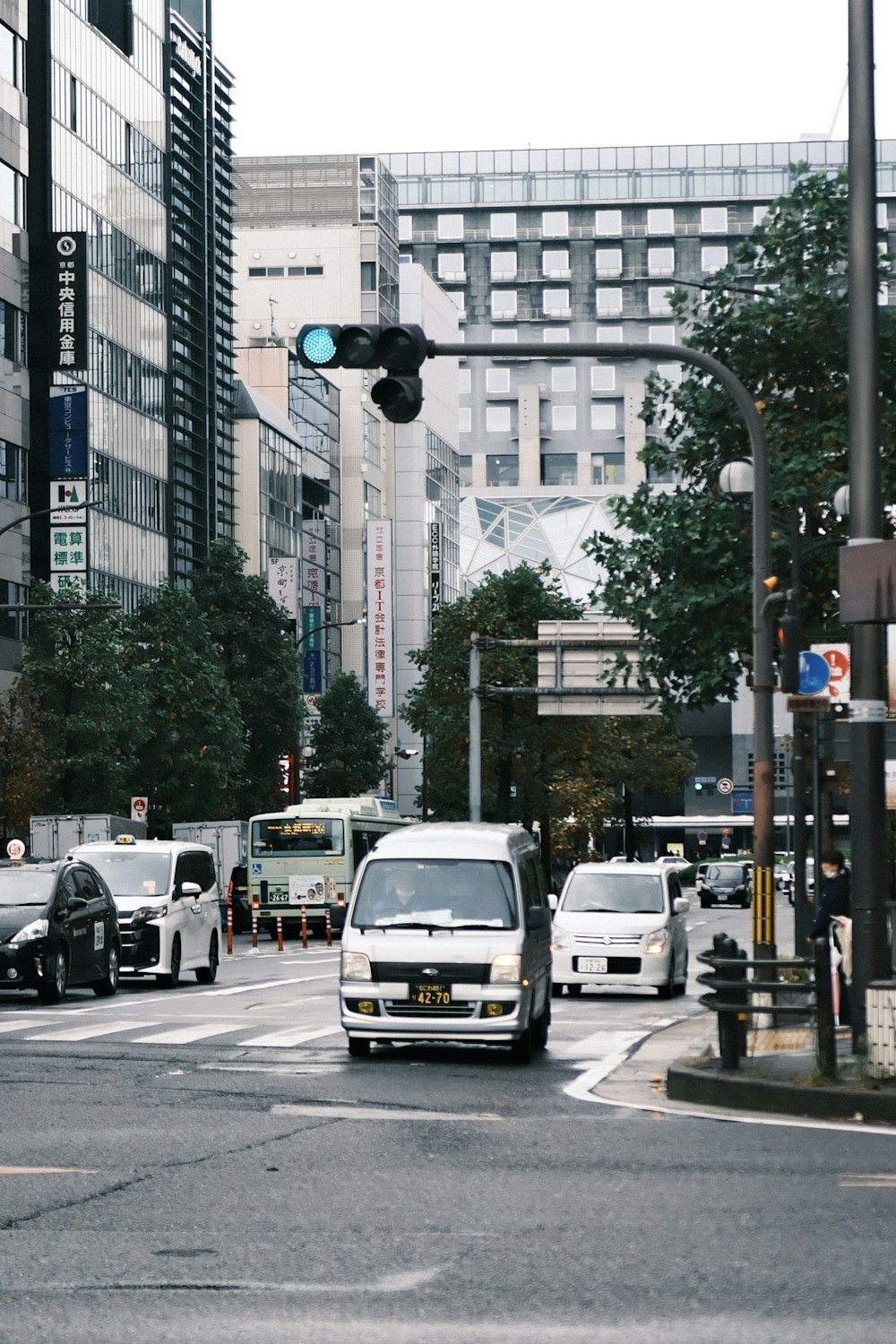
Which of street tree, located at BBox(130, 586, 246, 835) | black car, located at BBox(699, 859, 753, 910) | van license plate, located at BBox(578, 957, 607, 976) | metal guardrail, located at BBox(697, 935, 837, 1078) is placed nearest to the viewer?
metal guardrail, located at BBox(697, 935, 837, 1078)

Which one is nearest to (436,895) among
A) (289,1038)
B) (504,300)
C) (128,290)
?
Answer: (289,1038)

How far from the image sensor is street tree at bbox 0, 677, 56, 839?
5038 centimetres

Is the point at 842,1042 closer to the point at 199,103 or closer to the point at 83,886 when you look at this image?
the point at 83,886

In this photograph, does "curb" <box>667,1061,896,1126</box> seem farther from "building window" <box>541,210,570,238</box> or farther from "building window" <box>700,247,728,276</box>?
"building window" <box>700,247,728,276</box>

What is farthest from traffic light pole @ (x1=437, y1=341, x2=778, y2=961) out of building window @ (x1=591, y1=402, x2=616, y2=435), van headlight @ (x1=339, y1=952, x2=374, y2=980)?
building window @ (x1=591, y1=402, x2=616, y2=435)

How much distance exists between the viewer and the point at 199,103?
90.2 m

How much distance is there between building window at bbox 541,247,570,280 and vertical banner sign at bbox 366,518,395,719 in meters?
63.0

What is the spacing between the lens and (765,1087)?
14461 millimetres

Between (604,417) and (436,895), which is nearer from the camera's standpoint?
(436,895)

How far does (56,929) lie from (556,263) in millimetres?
156585

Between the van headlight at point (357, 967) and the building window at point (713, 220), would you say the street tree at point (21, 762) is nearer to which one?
the van headlight at point (357, 967)

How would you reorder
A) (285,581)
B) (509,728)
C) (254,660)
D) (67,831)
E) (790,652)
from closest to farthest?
(790,652)
(67,831)
(509,728)
(254,660)
(285,581)

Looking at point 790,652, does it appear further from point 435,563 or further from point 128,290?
point 435,563

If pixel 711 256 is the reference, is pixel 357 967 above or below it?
below
